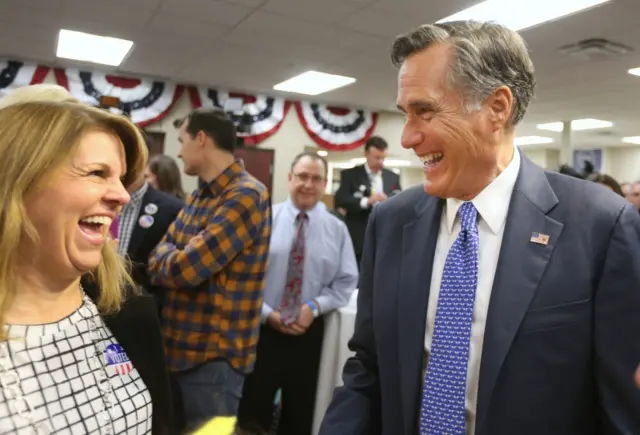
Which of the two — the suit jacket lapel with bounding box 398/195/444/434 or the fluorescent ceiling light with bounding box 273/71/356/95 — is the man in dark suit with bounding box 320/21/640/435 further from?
the fluorescent ceiling light with bounding box 273/71/356/95

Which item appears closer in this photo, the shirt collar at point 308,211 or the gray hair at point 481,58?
the gray hair at point 481,58

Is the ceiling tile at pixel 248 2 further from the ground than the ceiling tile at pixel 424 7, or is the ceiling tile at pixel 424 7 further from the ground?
the ceiling tile at pixel 424 7

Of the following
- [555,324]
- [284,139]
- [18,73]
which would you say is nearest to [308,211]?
[555,324]

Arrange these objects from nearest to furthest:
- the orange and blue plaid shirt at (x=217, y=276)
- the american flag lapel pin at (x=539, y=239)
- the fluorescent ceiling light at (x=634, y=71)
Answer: the american flag lapel pin at (x=539, y=239)
the orange and blue plaid shirt at (x=217, y=276)
the fluorescent ceiling light at (x=634, y=71)

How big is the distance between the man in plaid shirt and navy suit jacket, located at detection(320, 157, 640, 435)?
1.09 meters

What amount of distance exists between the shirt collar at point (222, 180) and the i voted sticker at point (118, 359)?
46.0 inches

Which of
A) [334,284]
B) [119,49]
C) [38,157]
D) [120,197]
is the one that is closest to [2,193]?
[38,157]

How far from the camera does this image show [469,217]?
120 cm

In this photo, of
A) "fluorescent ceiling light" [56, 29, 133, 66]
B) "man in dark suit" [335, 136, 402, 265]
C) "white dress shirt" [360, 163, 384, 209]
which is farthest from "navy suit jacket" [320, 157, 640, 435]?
"fluorescent ceiling light" [56, 29, 133, 66]

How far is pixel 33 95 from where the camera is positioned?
1108mm

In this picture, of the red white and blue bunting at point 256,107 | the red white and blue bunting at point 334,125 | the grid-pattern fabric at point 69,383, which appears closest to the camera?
the grid-pattern fabric at point 69,383

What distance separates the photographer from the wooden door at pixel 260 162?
805 centimetres

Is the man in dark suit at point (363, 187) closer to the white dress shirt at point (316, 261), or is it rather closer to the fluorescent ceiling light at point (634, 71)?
the white dress shirt at point (316, 261)

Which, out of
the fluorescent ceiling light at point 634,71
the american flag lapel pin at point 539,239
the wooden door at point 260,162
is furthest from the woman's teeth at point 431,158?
the wooden door at point 260,162
